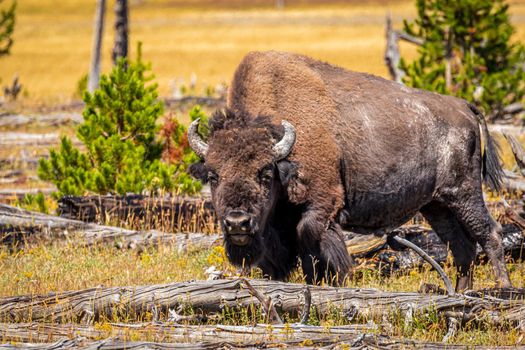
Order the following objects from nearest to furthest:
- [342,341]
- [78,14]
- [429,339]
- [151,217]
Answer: [342,341]
[429,339]
[151,217]
[78,14]

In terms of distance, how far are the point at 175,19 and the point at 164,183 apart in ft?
271

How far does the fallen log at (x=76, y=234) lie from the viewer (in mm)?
9703

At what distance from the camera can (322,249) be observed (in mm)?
8078

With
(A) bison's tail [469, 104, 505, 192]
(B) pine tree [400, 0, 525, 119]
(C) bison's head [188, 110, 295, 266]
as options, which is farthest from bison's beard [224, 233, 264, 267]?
(B) pine tree [400, 0, 525, 119]

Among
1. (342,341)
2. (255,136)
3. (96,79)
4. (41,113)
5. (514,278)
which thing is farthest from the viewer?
(96,79)

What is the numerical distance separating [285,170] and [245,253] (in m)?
0.84

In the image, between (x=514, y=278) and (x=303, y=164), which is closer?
(x=303, y=164)

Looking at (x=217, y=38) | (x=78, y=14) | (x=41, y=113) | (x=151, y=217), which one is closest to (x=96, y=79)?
(x=41, y=113)

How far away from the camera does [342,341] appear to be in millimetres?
5711

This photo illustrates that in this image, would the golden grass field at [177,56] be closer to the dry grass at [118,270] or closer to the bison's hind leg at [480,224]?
the dry grass at [118,270]

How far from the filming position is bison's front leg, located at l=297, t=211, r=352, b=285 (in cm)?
805

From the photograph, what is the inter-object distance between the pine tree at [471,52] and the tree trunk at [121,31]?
6.10m

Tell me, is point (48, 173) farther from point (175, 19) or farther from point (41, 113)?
point (175, 19)

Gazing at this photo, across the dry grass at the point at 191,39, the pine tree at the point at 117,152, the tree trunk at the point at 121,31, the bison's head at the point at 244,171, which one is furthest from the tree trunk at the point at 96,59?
the bison's head at the point at 244,171
